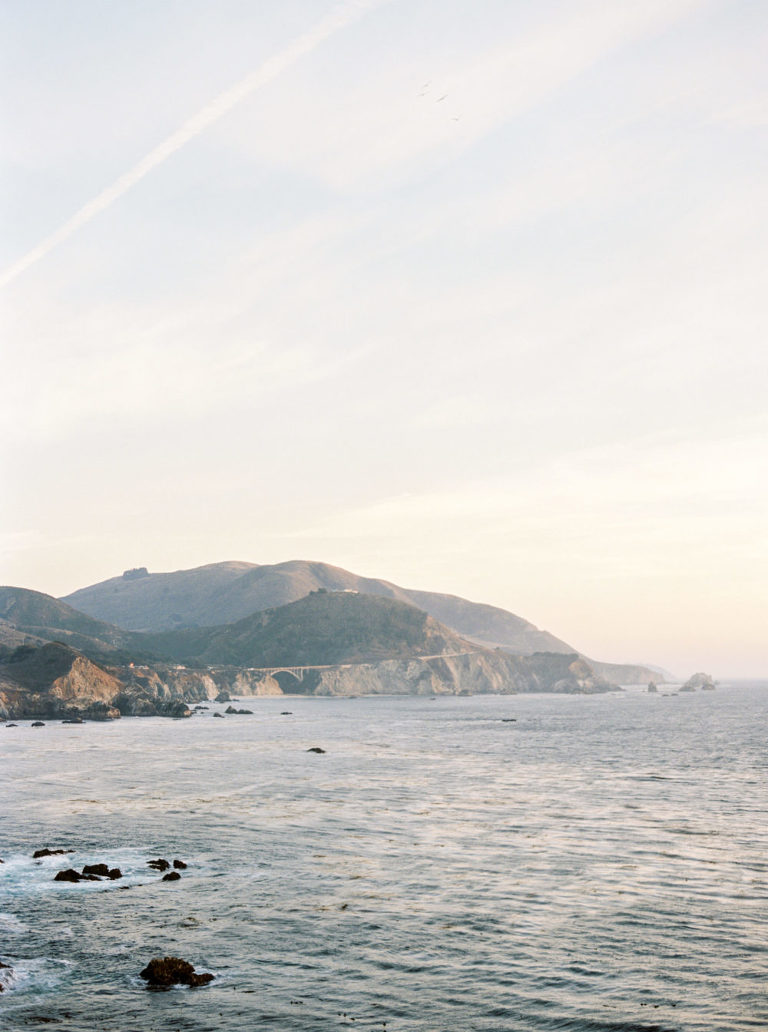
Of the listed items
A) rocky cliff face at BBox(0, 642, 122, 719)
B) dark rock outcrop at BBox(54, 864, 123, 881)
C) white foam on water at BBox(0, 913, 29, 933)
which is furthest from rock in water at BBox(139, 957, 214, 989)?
rocky cliff face at BBox(0, 642, 122, 719)

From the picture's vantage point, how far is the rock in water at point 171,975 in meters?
22.7

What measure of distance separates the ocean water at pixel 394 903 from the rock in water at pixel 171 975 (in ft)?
1.27

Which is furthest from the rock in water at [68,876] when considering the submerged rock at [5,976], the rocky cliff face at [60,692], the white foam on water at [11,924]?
the rocky cliff face at [60,692]

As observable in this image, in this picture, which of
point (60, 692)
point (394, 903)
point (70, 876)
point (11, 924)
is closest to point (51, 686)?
point (60, 692)

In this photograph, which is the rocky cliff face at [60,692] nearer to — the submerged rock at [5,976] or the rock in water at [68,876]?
the rock in water at [68,876]

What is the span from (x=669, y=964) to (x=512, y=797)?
33.9 metres

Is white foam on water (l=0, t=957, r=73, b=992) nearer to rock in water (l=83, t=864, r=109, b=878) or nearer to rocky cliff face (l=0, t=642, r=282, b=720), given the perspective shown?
rock in water (l=83, t=864, r=109, b=878)

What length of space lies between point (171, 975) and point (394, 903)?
9663 mm

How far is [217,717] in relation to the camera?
175 meters

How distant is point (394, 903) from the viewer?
30516 millimetres

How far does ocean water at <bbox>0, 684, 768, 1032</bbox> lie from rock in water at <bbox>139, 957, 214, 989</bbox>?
0.39m

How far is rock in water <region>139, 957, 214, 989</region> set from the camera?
22734 mm

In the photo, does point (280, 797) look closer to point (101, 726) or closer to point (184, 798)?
point (184, 798)

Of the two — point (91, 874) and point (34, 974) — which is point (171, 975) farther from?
point (91, 874)
